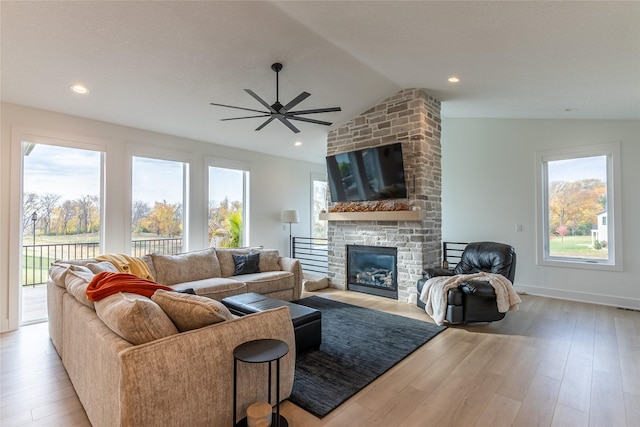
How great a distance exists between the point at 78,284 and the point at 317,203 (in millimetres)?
6049

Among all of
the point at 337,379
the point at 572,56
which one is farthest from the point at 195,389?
the point at 572,56

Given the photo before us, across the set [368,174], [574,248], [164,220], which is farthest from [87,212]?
[574,248]

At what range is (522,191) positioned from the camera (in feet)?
17.5

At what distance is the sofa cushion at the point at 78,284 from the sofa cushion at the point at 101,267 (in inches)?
13.3

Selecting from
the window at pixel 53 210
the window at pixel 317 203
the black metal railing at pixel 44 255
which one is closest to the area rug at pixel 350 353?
the black metal railing at pixel 44 255

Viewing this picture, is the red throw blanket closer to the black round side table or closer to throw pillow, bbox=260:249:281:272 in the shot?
the black round side table

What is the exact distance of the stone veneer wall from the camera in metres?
4.84

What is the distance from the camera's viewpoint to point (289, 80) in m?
4.15

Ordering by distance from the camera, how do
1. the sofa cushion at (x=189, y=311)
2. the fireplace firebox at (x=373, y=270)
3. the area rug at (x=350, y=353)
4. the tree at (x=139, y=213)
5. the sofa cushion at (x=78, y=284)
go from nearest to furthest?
the sofa cushion at (x=189, y=311) < the sofa cushion at (x=78, y=284) < the area rug at (x=350, y=353) < the tree at (x=139, y=213) < the fireplace firebox at (x=373, y=270)

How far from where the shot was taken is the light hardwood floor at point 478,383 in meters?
2.06

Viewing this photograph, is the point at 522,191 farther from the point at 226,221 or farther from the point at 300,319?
the point at 226,221

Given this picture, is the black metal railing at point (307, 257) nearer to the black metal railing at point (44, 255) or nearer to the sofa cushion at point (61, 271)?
the black metal railing at point (44, 255)

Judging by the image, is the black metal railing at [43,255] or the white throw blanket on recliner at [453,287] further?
the black metal railing at [43,255]

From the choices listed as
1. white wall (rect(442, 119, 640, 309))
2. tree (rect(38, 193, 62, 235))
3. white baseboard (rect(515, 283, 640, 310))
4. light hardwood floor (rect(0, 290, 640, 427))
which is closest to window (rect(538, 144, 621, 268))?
white wall (rect(442, 119, 640, 309))
